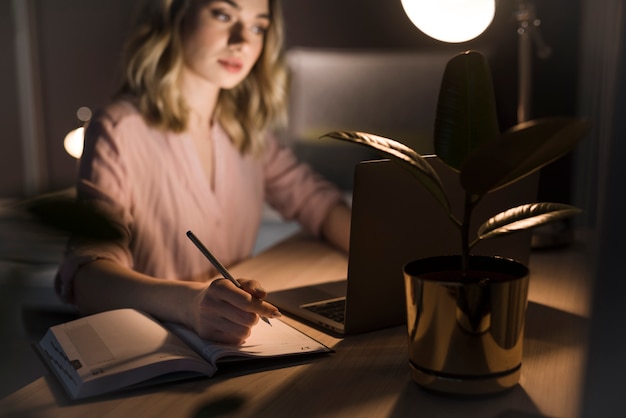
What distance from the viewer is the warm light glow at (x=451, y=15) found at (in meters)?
1.27

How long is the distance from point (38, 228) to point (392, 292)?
2.64 ft

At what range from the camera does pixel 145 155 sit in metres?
1.90

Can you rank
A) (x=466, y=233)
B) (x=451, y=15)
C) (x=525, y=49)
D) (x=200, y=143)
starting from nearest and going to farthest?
1. (x=466, y=233)
2. (x=451, y=15)
3. (x=525, y=49)
4. (x=200, y=143)

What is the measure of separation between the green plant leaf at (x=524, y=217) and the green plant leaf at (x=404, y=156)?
0.05 m

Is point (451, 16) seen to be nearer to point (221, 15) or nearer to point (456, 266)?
point (456, 266)

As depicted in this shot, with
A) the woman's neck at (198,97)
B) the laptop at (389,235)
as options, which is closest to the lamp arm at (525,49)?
the laptop at (389,235)

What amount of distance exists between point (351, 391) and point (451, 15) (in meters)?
0.73

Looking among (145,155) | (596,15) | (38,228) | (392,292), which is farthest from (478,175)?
(596,15)

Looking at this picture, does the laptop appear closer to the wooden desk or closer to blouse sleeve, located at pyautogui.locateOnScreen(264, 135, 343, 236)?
the wooden desk

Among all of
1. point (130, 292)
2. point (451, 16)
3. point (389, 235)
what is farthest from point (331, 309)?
point (451, 16)

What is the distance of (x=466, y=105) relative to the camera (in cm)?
81

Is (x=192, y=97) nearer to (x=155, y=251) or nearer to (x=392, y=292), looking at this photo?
(x=155, y=251)

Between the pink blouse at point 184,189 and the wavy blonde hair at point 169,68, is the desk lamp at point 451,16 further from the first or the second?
the wavy blonde hair at point 169,68

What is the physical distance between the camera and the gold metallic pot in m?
0.78
